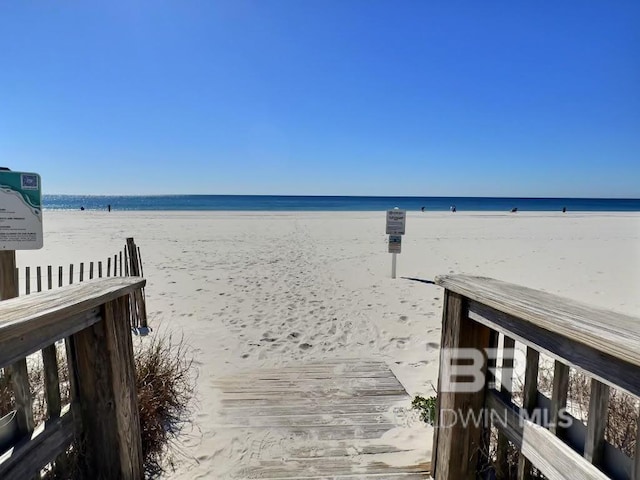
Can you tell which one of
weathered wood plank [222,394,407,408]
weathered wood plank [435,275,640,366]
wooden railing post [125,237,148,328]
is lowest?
weathered wood plank [222,394,407,408]

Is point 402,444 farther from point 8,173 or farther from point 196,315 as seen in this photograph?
point 196,315

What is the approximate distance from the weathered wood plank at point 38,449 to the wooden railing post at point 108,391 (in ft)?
Answer: 0.42

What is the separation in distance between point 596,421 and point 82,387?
230cm

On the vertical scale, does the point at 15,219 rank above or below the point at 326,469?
above

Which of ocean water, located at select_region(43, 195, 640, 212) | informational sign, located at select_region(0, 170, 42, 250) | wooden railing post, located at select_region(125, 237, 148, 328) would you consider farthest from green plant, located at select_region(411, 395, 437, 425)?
ocean water, located at select_region(43, 195, 640, 212)

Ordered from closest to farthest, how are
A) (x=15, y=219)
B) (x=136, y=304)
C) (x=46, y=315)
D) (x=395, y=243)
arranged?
(x=46, y=315) → (x=15, y=219) → (x=136, y=304) → (x=395, y=243)

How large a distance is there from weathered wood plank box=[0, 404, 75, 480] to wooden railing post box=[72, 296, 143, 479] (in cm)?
13

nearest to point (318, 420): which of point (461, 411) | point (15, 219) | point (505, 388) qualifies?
point (461, 411)

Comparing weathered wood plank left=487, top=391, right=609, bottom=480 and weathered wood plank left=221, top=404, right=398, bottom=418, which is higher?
weathered wood plank left=487, top=391, right=609, bottom=480

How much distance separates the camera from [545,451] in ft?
5.51

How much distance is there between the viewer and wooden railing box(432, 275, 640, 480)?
4.23 ft

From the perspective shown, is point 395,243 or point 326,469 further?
point 395,243

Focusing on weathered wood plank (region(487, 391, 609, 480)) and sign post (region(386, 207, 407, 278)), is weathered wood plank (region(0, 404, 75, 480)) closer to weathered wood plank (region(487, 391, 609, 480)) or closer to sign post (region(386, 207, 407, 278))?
weathered wood plank (region(487, 391, 609, 480))

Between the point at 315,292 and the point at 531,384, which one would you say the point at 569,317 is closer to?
the point at 531,384
